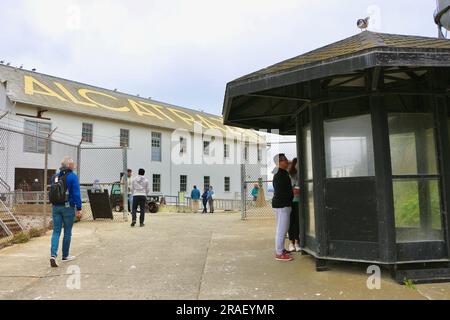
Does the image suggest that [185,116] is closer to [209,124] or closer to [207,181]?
[209,124]

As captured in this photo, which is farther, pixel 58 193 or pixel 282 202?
pixel 282 202

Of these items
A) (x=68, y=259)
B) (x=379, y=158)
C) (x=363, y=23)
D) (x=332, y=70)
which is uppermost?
(x=363, y=23)

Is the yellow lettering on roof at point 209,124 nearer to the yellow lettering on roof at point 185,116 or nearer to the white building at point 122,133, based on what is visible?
the white building at point 122,133

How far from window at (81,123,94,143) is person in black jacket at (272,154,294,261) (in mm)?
23116

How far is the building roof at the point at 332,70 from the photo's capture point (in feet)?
14.7

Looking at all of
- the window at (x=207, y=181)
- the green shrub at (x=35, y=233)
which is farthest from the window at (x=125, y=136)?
the green shrub at (x=35, y=233)

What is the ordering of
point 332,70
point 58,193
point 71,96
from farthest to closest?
point 71,96
point 58,193
point 332,70

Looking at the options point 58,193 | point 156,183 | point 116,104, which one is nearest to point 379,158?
point 58,193

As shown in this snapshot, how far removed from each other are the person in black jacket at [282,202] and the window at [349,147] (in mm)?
1092

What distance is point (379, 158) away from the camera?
5.31 metres

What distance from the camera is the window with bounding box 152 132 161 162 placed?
3281 centimetres

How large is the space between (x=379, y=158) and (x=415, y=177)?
0.57m

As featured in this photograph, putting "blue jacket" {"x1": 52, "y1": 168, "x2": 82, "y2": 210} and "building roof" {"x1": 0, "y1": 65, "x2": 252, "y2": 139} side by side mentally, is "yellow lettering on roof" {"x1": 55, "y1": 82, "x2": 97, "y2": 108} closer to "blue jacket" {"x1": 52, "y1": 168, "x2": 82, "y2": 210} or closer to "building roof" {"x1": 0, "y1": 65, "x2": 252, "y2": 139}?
"building roof" {"x1": 0, "y1": 65, "x2": 252, "y2": 139}

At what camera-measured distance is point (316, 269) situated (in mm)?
5902
